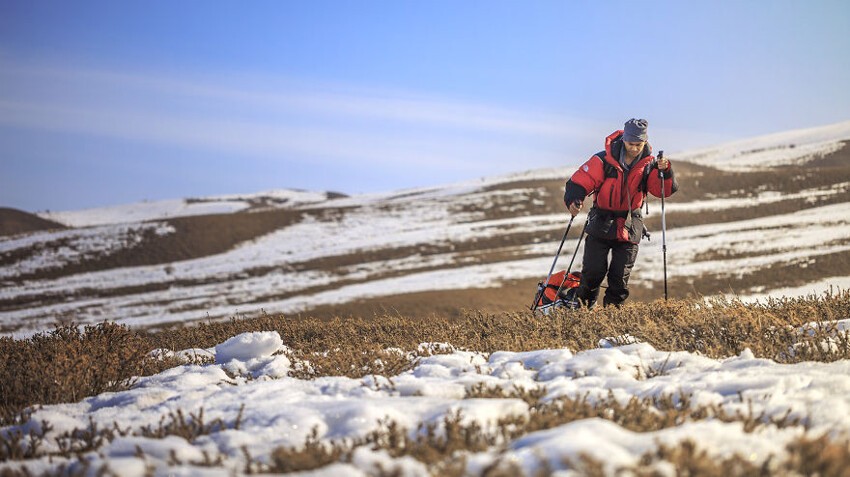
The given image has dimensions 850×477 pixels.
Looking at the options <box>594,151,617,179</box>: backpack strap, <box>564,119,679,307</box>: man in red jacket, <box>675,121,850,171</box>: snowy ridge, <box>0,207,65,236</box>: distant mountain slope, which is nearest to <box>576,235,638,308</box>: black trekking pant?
<box>564,119,679,307</box>: man in red jacket

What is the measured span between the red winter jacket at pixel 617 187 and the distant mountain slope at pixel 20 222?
79.9 metres

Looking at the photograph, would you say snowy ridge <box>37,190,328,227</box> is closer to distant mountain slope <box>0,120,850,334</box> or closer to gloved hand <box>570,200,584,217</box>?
distant mountain slope <box>0,120,850,334</box>

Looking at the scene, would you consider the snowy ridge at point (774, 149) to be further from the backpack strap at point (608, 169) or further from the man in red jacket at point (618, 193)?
the backpack strap at point (608, 169)

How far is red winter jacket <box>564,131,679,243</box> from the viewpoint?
8305 millimetres

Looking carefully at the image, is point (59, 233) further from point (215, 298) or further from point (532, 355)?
point (532, 355)

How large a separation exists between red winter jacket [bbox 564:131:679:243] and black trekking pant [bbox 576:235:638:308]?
0.57ft

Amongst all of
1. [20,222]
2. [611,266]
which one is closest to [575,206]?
[611,266]

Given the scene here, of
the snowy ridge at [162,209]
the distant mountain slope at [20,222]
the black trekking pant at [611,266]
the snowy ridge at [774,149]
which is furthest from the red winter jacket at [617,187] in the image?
the distant mountain slope at [20,222]

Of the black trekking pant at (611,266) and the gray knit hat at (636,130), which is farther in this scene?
the black trekking pant at (611,266)

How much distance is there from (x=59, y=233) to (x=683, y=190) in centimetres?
4880

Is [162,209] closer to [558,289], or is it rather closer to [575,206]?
[558,289]

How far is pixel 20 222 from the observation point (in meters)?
76.2

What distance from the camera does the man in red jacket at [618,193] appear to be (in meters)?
8.29

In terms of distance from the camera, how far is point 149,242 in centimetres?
4350
